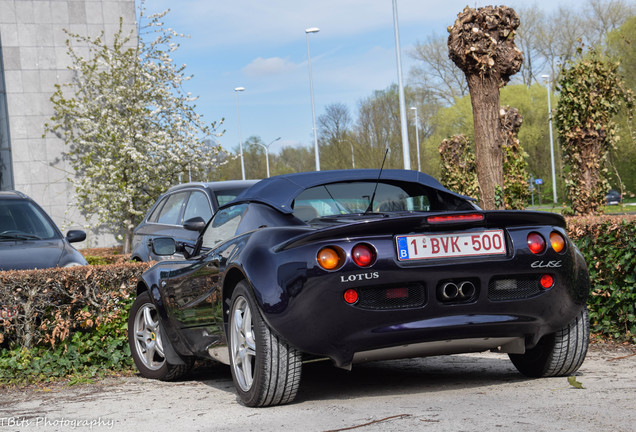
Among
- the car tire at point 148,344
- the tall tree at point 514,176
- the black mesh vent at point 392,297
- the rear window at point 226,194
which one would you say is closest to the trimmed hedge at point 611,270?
the black mesh vent at point 392,297

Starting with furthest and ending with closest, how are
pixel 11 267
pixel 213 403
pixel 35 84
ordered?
pixel 35 84
pixel 11 267
pixel 213 403

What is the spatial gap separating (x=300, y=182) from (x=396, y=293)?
3.72 feet

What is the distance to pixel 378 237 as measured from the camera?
476cm

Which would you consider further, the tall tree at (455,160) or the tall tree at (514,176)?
the tall tree at (455,160)

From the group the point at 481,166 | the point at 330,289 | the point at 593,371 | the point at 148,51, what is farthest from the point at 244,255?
the point at 148,51

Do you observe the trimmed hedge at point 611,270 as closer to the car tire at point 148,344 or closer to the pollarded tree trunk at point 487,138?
the car tire at point 148,344

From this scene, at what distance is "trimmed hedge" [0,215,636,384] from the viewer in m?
7.20

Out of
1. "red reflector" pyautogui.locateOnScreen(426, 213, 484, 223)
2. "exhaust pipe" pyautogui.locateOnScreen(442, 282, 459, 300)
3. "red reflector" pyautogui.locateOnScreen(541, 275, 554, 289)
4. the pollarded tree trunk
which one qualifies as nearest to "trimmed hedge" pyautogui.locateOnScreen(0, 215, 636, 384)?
"red reflector" pyautogui.locateOnScreen(541, 275, 554, 289)

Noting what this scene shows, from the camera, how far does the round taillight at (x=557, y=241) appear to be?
514 centimetres

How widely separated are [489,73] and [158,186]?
614 inches

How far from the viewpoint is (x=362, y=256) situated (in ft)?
15.4

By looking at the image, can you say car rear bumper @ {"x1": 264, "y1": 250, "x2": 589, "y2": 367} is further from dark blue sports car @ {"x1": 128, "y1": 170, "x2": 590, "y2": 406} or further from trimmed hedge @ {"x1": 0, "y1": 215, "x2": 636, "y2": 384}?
trimmed hedge @ {"x1": 0, "y1": 215, "x2": 636, "y2": 384}

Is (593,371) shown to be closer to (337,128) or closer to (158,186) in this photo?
(158,186)

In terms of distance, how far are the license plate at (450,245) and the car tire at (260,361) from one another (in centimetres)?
85
